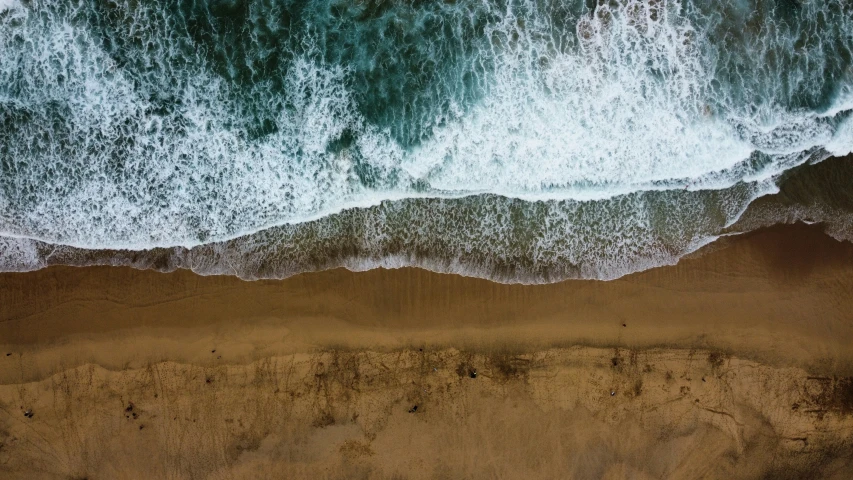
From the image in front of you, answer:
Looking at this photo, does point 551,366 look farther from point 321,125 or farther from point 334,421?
point 321,125

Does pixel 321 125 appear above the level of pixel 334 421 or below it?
above

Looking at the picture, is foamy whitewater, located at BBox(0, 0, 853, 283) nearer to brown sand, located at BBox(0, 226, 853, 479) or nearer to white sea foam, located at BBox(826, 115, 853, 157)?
white sea foam, located at BBox(826, 115, 853, 157)

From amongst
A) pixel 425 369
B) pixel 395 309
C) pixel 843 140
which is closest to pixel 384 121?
pixel 395 309

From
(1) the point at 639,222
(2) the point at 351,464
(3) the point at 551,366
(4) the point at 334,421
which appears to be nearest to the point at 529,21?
(1) the point at 639,222

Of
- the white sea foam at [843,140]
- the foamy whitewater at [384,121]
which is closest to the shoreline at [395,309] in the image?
the foamy whitewater at [384,121]

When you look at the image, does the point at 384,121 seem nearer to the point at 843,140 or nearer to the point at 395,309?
the point at 395,309

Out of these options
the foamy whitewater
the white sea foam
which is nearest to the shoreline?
the foamy whitewater

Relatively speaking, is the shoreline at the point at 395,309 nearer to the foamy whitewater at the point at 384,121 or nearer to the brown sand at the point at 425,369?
the brown sand at the point at 425,369
